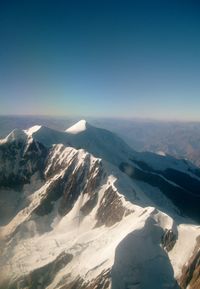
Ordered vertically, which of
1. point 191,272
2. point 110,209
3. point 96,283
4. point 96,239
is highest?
point 110,209

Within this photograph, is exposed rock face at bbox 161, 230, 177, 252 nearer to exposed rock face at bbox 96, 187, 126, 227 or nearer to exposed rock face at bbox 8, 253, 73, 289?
exposed rock face at bbox 96, 187, 126, 227

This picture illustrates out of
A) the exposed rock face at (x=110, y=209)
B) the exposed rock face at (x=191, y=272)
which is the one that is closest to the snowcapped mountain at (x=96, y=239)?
the exposed rock face at (x=191, y=272)

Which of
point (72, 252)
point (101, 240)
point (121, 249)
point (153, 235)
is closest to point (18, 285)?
point (72, 252)

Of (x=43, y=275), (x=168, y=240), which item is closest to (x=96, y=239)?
(x=43, y=275)

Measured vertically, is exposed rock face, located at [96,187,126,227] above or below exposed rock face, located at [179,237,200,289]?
above

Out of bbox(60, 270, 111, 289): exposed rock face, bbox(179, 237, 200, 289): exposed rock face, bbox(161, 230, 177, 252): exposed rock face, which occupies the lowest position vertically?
bbox(60, 270, 111, 289): exposed rock face

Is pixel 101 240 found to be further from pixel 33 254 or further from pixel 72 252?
pixel 33 254

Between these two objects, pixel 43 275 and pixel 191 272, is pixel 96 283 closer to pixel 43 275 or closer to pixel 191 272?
pixel 191 272

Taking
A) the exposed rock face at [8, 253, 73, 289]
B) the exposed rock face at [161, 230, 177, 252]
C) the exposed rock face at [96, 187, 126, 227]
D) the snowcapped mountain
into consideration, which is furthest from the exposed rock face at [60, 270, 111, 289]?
the exposed rock face at [96, 187, 126, 227]

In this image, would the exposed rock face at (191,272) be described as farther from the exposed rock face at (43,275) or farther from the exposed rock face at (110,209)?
the exposed rock face at (43,275)
